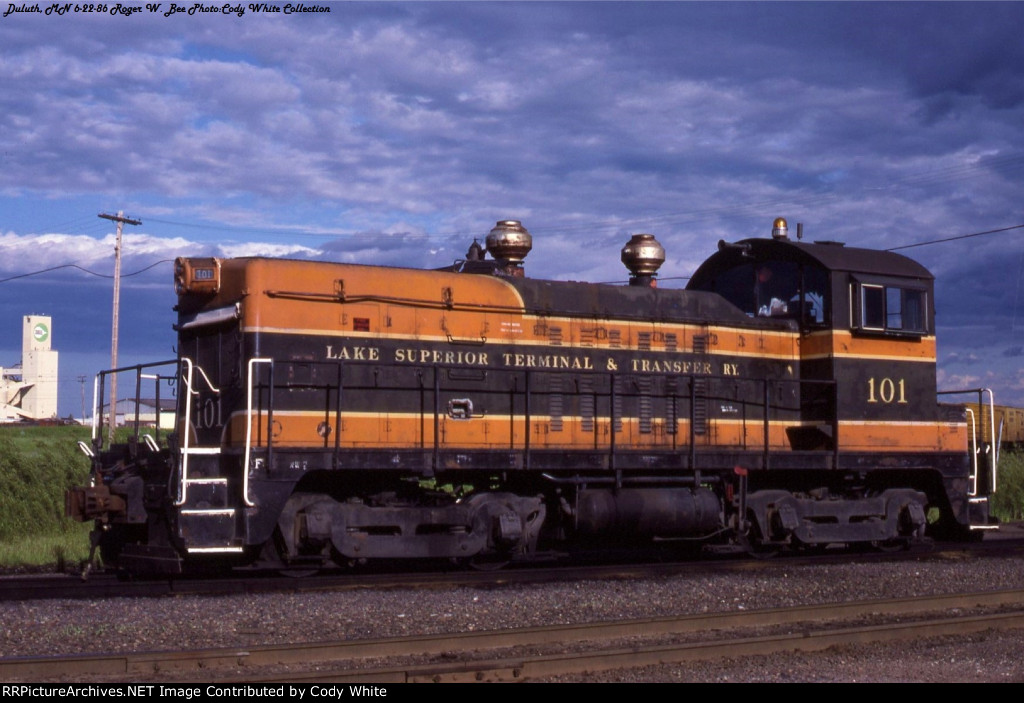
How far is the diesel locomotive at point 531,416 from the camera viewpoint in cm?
1021

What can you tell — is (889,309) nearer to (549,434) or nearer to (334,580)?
(549,434)

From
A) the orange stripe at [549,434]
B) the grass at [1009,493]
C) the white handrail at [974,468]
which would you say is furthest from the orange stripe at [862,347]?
the grass at [1009,493]

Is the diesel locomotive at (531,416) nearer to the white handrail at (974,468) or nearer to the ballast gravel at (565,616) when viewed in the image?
the white handrail at (974,468)

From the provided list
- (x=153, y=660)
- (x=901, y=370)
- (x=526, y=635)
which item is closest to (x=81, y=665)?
(x=153, y=660)

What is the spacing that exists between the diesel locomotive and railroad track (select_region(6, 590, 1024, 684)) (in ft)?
10.5

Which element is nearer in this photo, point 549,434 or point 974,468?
A: point 549,434

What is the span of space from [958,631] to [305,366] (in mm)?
6178

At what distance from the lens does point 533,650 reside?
717cm

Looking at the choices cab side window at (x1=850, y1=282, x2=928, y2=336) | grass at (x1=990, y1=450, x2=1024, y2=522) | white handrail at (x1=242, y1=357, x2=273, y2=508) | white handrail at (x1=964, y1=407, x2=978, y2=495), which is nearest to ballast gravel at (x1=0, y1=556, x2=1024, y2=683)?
white handrail at (x1=242, y1=357, x2=273, y2=508)

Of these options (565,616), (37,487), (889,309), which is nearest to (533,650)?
(565,616)

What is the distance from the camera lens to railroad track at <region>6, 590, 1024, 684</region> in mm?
6070

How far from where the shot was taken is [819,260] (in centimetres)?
1266

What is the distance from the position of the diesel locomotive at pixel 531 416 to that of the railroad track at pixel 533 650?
3.22 meters

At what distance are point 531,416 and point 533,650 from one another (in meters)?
4.71
